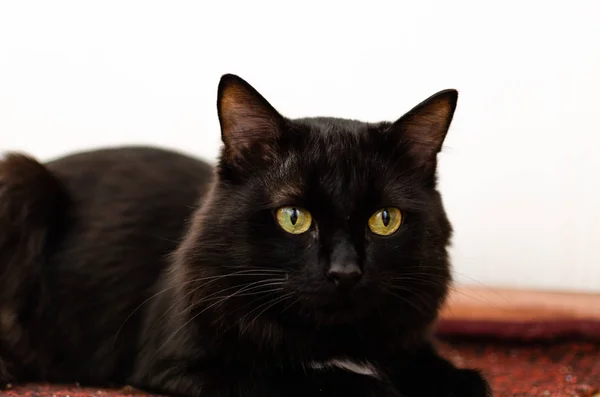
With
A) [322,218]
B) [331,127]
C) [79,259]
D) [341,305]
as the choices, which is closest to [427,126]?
[331,127]

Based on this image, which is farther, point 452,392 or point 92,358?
point 92,358

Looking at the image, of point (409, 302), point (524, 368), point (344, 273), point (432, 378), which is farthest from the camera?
point (524, 368)

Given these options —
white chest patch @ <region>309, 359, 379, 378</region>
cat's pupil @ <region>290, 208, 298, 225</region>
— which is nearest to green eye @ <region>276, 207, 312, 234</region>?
cat's pupil @ <region>290, 208, 298, 225</region>

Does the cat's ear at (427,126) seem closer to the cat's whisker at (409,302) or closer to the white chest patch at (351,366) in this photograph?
the cat's whisker at (409,302)

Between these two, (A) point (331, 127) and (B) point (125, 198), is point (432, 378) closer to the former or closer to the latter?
(A) point (331, 127)

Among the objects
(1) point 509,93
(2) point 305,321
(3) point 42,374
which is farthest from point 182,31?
(2) point 305,321

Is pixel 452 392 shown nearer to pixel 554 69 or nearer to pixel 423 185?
pixel 423 185

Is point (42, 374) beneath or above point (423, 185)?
beneath
